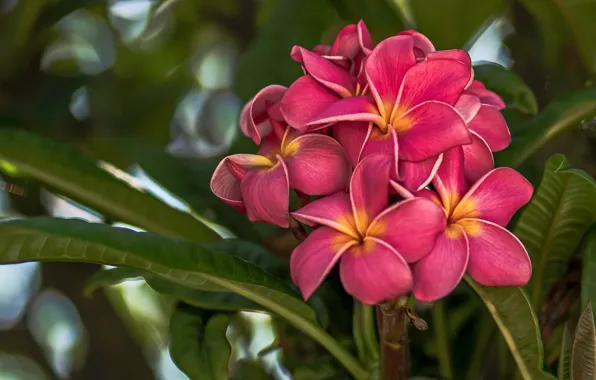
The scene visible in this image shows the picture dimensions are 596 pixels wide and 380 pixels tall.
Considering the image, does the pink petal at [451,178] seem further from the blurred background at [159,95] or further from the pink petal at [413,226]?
the blurred background at [159,95]

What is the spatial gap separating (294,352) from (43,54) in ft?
2.21

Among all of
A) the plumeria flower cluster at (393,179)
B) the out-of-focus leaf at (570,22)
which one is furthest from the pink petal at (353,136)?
the out-of-focus leaf at (570,22)

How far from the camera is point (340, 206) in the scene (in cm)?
38

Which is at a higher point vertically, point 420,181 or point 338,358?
point 420,181

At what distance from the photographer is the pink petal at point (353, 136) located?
1.28ft

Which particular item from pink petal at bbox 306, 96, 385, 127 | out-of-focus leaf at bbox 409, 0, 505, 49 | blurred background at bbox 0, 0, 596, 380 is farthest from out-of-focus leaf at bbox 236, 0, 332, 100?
pink petal at bbox 306, 96, 385, 127

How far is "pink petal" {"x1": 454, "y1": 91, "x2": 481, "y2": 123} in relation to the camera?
402 millimetres

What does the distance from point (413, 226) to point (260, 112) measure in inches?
6.9

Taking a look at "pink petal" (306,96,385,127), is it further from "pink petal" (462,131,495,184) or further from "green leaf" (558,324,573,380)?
"green leaf" (558,324,573,380)

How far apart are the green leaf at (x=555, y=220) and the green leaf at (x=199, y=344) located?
0.25 metres

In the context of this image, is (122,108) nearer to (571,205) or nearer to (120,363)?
(120,363)

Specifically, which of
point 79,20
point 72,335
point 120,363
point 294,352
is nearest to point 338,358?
point 294,352

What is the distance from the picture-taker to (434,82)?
396 millimetres

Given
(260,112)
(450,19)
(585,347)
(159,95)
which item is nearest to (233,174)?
(260,112)
